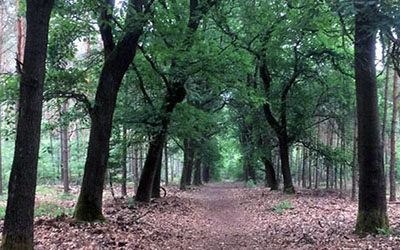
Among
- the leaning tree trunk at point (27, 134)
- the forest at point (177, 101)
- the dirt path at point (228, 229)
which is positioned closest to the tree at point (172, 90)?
the forest at point (177, 101)

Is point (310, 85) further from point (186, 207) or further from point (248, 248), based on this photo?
point (248, 248)

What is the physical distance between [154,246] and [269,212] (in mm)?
8041

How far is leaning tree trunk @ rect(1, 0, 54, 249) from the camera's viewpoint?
21.4 feet

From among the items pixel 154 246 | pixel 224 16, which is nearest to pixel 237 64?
pixel 224 16

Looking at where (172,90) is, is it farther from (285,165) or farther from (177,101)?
(285,165)

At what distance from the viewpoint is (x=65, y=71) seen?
1263 centimetres

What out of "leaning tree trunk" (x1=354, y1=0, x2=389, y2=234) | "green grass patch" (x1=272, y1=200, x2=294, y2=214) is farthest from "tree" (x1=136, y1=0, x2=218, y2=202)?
"green grass patch" (x1=272, y1=200, x2=294, y2=214)

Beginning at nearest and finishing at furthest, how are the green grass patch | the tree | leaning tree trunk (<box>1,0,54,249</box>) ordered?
leaning tree trunk (<box>1,0,54,249</box>) → the tree → the green grass patch

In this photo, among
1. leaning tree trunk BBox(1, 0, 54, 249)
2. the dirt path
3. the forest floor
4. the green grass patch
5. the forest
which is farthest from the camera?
the green grass patch

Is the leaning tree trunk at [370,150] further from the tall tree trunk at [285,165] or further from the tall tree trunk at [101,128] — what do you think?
the tall tree trunk at [285,165]

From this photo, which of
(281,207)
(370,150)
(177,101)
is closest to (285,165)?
(281,207)

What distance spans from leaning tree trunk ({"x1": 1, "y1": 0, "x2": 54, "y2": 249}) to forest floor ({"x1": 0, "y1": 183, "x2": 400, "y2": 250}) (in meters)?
1.61

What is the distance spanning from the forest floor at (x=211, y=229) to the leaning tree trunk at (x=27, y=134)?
5.30ft

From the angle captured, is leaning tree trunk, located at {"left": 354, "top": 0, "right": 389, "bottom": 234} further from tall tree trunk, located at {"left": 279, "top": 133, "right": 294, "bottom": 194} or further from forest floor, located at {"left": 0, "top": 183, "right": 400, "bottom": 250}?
tall tree trunk, located at {"left": 279, "top": 133, "right": 294, "bottom": 194}
